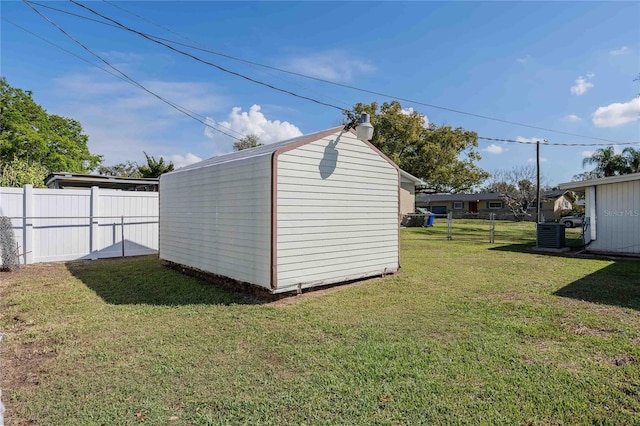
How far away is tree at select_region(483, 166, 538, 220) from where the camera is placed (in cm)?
2980

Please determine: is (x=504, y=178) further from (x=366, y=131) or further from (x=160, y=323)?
(x=160, y=323)

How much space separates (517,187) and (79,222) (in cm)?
3696

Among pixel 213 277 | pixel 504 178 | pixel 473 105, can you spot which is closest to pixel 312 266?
pixel 213 277

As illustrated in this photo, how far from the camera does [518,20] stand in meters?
10.4

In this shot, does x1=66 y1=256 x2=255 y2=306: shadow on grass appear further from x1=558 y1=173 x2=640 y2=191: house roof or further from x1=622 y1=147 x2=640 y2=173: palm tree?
x1=622 y1=147 x2=640 y2=173: palm tree

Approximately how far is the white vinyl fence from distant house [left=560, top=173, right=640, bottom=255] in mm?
13967

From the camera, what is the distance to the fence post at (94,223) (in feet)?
31.2

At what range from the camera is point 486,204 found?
40.7m

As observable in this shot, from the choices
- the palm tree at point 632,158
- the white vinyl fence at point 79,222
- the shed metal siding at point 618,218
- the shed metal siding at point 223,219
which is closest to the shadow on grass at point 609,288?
the shed metal siding at point 618,218

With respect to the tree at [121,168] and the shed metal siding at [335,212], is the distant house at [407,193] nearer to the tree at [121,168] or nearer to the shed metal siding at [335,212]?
the shed metal siding at [335,212]

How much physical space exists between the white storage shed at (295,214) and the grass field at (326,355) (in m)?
0.57

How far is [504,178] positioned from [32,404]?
42.5 m

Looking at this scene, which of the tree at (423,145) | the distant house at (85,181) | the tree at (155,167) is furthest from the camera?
the tree at (423,145)

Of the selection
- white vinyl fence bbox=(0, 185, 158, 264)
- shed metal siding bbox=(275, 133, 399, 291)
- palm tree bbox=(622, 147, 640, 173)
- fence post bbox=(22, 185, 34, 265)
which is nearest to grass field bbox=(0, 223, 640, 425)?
shed metal siding bbox=(275, 133, 399, 291)
